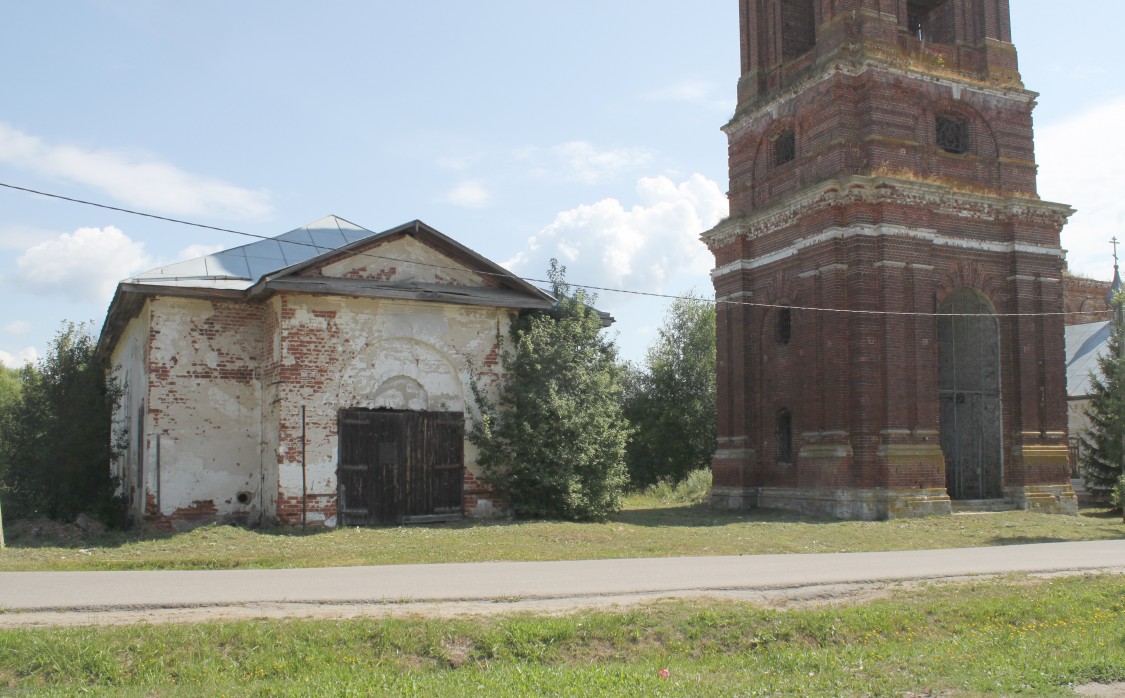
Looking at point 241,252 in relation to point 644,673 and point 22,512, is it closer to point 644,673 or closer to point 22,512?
point 22,512

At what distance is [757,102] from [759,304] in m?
5.56

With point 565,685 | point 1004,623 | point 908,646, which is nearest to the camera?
point 565,685

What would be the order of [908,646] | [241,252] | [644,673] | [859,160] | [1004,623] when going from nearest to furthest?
[644,673] → [908,646] → [1004,623] → [241,252] → [859,160]

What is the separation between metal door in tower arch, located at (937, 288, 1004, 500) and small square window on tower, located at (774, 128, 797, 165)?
17.8ft

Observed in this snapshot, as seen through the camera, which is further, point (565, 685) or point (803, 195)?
point (803, 195)

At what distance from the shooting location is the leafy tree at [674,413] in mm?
40281

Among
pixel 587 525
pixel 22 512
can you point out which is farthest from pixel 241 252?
pixel 587 525

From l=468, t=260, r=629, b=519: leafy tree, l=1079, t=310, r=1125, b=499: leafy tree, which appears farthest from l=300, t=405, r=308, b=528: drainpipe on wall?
l=1079, t=310, r=1125, b=499: leafy tree

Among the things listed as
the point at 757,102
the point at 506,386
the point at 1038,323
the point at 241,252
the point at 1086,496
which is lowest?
the point at 1086,496

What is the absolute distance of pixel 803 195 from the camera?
23.1 metres

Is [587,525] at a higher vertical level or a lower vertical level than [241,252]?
lower

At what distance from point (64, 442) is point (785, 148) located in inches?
739

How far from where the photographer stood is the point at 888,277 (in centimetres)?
2208

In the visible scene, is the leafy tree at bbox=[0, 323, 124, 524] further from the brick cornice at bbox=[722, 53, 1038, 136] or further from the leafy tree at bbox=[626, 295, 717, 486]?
the leafy tree at bbox=[626, 295, 717, 486]
